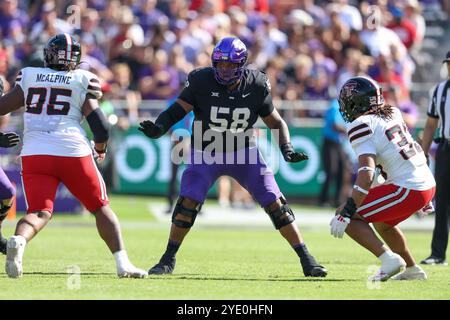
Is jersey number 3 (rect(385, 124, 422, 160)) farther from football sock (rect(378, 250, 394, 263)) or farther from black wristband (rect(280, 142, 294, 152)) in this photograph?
black wristband (rect(280, 142, 294, 152))

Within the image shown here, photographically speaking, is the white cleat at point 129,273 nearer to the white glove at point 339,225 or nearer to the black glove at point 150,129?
the black glove at point 150,129

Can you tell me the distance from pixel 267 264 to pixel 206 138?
189cm

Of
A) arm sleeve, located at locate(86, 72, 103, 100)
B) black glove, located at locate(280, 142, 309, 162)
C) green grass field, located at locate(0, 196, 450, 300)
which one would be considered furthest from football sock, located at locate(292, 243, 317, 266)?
arm sleeve, located at locate(86, 72, 103, 100)

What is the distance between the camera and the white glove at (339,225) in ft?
27.3

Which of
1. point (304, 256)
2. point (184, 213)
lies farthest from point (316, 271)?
point (184, 213)

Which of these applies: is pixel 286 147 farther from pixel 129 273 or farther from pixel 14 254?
pixel 14 254

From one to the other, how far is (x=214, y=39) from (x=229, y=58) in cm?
1152

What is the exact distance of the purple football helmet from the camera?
30.2ft

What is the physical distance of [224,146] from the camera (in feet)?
31.0

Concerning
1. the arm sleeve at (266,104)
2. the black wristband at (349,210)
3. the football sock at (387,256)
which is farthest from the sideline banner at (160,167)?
the black wristband at (349,210)

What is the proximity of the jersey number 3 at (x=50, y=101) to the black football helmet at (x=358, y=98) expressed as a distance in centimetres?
236

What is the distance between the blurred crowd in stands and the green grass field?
4185mm
